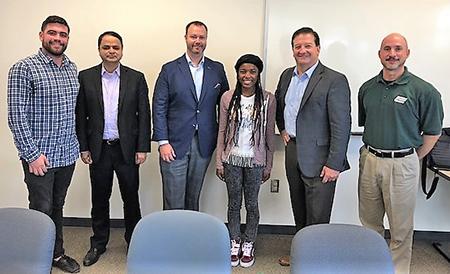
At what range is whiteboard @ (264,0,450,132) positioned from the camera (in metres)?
3.30

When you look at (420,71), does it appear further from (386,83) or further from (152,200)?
(152,200)

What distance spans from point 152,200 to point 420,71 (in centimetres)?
243

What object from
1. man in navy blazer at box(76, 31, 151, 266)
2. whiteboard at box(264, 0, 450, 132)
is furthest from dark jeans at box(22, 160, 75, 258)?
whiteboard at box(264, 0, 450, 132)

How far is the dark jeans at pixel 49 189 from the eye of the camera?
2.65 meters

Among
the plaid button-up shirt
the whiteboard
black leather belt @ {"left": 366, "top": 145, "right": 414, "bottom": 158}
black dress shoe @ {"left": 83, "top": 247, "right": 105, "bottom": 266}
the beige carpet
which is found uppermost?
the whiteboard

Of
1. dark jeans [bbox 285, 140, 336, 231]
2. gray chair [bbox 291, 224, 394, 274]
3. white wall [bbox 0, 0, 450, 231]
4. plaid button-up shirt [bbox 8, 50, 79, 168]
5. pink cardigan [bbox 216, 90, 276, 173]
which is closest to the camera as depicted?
gray chair [bbox 291, 224, 394, 274]

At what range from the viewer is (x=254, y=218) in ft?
10.2

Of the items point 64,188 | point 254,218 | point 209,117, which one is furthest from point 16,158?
point 254,218

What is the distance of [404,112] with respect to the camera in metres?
2.59

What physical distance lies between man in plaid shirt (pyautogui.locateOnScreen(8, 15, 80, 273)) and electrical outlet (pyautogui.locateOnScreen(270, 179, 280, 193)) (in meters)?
1.66

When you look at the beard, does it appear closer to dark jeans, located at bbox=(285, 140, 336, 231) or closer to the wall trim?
dark jeans, located at bbox=(285, 140, 336, 231)

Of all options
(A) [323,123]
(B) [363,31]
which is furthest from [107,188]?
(B) [363,31]

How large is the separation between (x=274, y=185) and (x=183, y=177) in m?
0.94

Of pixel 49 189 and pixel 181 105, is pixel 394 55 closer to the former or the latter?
pixel 181 105
